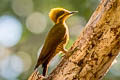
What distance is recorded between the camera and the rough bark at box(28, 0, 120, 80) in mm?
3490

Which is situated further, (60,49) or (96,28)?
(60,49)

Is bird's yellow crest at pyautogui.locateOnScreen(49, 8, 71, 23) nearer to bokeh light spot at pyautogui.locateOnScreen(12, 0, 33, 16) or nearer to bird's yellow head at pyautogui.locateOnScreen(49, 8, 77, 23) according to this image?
bird's yellow head at pyautogui.locateOnScreen(49, 8, 77, 23)

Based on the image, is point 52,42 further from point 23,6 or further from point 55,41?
point 23,6

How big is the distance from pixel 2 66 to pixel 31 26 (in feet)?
3.89

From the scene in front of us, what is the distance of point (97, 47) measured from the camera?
11.6 feet

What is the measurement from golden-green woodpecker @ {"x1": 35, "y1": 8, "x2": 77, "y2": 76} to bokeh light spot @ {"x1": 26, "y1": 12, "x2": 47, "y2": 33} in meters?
4.23

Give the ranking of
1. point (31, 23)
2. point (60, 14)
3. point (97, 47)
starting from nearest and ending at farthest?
point (97, 47), point (60, 14), point (31, 23)

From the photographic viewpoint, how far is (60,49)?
4.23 metres

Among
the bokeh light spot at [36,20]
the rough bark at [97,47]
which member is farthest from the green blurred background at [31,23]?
the rough bark at [97,47]

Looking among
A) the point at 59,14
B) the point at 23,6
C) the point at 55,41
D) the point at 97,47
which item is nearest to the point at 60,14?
the point at 59,14

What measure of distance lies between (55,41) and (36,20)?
16.4 ft

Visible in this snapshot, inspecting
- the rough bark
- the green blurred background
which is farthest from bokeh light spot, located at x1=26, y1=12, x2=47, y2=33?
the rough bark

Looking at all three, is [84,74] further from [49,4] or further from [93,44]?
[49,4]

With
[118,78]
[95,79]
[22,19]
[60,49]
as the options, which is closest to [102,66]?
[95,79]
